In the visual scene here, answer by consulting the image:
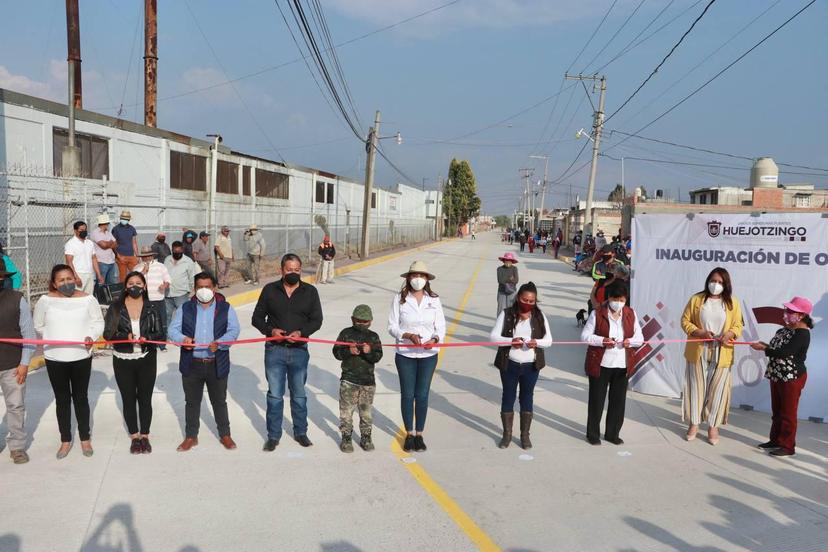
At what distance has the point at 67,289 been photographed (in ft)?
18.0

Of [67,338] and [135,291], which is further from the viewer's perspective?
[135,291]

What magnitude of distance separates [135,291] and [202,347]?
77 cm

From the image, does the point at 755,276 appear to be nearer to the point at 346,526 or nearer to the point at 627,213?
the point at 346,526

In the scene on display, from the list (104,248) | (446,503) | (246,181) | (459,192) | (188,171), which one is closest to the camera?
(446,503)

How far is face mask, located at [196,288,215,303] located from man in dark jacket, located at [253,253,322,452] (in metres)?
0.42

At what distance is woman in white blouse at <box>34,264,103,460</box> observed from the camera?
546 centimetres

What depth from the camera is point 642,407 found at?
7.48 meters

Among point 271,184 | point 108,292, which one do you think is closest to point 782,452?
point 108,292

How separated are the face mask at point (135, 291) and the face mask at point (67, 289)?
0.43 metres

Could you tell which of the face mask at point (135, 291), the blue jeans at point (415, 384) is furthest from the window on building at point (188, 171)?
the blue jeans at point (415, 384)

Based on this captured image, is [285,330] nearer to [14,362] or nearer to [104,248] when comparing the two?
[14,362]

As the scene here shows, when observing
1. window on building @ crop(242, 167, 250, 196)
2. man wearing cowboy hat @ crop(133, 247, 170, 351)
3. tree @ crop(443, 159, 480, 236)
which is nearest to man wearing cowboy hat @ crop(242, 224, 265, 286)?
man wearing cowboy hat @ crop(133, 247, 170, 351)

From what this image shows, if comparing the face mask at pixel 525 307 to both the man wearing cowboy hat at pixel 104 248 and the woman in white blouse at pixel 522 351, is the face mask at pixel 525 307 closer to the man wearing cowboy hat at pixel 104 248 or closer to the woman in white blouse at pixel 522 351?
the woman in white blouse at pixel 522 351

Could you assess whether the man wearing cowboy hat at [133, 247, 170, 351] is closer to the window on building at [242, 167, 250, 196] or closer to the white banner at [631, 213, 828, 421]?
the white banner at [631, 213, 828, 421]
